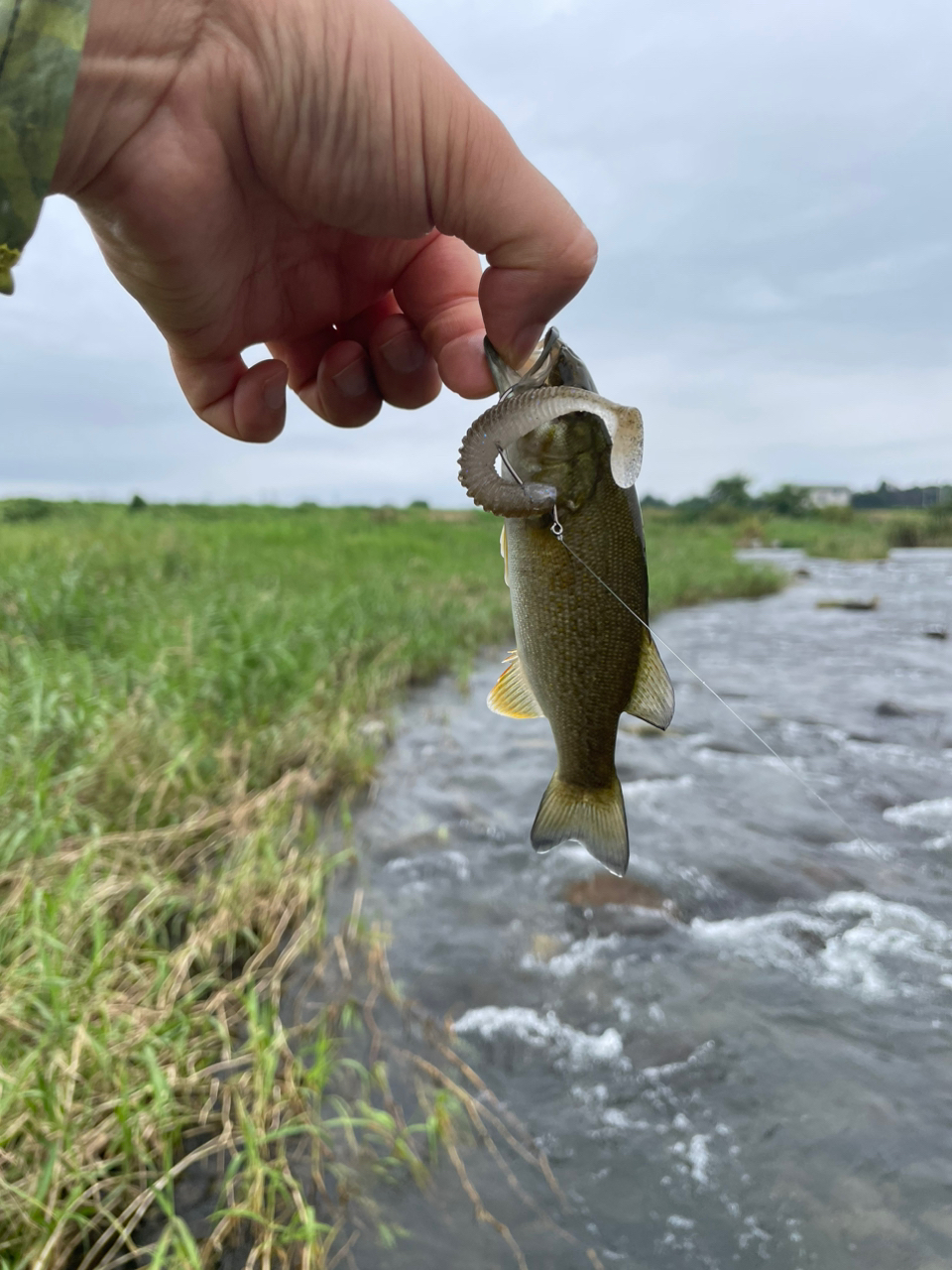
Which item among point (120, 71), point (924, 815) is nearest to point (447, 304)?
point (120, 71)

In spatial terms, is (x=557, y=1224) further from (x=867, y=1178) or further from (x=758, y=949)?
(x=758, y=949)

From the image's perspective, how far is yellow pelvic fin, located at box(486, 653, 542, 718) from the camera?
1.75 m

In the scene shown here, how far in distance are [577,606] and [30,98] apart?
1215 millimetres

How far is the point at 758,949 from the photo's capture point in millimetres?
4594

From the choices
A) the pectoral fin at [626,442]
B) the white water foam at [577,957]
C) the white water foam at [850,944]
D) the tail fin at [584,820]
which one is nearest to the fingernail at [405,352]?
the pectoral fin at [626,442]

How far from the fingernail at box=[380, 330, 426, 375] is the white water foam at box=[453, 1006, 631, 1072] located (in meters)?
3.13

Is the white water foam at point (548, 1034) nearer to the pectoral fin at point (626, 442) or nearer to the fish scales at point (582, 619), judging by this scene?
the fish scales at point (582, 619)

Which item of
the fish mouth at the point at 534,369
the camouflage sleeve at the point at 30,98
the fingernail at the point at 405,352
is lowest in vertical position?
the fish mouth at the point at 534,369

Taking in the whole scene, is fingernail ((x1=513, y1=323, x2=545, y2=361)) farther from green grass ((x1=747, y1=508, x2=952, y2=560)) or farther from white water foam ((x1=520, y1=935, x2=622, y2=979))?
green grass ((x1=747, y1=508, x2=952, y2=560))

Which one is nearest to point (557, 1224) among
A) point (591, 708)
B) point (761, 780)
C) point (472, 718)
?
point (591, 708)

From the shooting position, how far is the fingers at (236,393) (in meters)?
2.20

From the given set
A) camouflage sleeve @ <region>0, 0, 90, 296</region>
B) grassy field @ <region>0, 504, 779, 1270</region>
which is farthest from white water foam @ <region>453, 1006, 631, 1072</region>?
camouflage sleeve @ <region>0, 0, 90, 296</region>

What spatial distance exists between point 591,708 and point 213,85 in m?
1.35

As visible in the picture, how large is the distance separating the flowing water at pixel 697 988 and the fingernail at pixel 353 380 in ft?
9.53
